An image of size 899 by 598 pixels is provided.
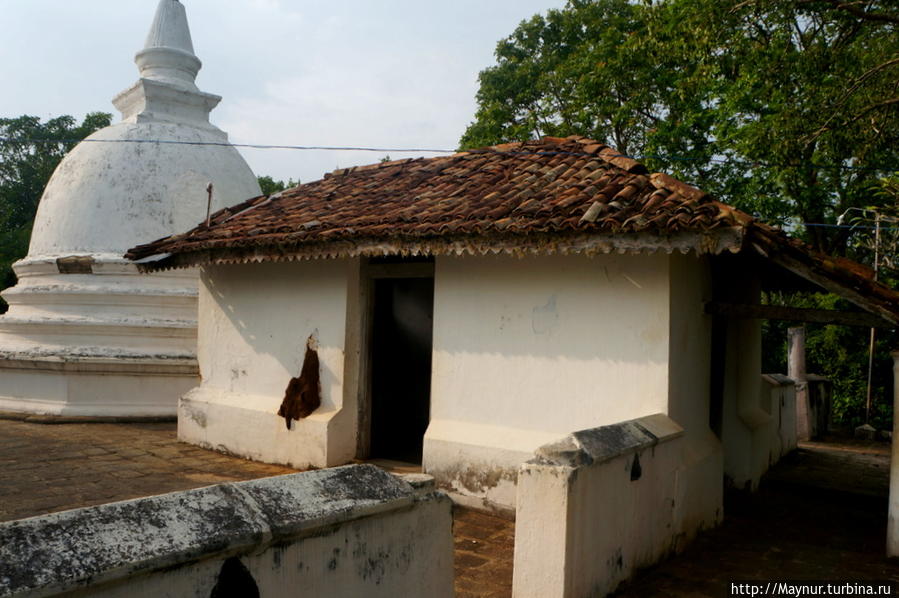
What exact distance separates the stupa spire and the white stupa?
4cm

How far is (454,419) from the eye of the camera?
6.85 metres

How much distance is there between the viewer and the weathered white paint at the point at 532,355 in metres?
5.86

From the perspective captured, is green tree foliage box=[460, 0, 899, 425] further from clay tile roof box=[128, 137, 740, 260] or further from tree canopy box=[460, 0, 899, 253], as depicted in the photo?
clay tile roof box=[128, 137, 740, 260]

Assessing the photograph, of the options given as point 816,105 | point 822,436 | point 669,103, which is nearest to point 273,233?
point 816,105

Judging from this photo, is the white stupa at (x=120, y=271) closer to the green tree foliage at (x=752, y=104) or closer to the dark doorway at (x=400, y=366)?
the dark doorway at (x=400, y=366)

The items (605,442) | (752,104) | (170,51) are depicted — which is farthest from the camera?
(752,104)

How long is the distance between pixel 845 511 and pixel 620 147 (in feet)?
43.7

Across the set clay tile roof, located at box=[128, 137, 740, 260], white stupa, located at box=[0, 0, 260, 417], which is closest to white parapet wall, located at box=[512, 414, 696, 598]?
clay tile roof, located at box=[128, 137, 740, 260]

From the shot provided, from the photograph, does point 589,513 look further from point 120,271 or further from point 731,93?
point 731,93

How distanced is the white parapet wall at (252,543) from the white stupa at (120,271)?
921cm

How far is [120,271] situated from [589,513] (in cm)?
1026

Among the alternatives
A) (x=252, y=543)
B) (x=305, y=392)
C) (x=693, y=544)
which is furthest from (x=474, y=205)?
(x=252, y=543)

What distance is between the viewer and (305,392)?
25.9ft

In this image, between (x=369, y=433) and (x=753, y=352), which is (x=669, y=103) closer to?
(x=753, y=352)
